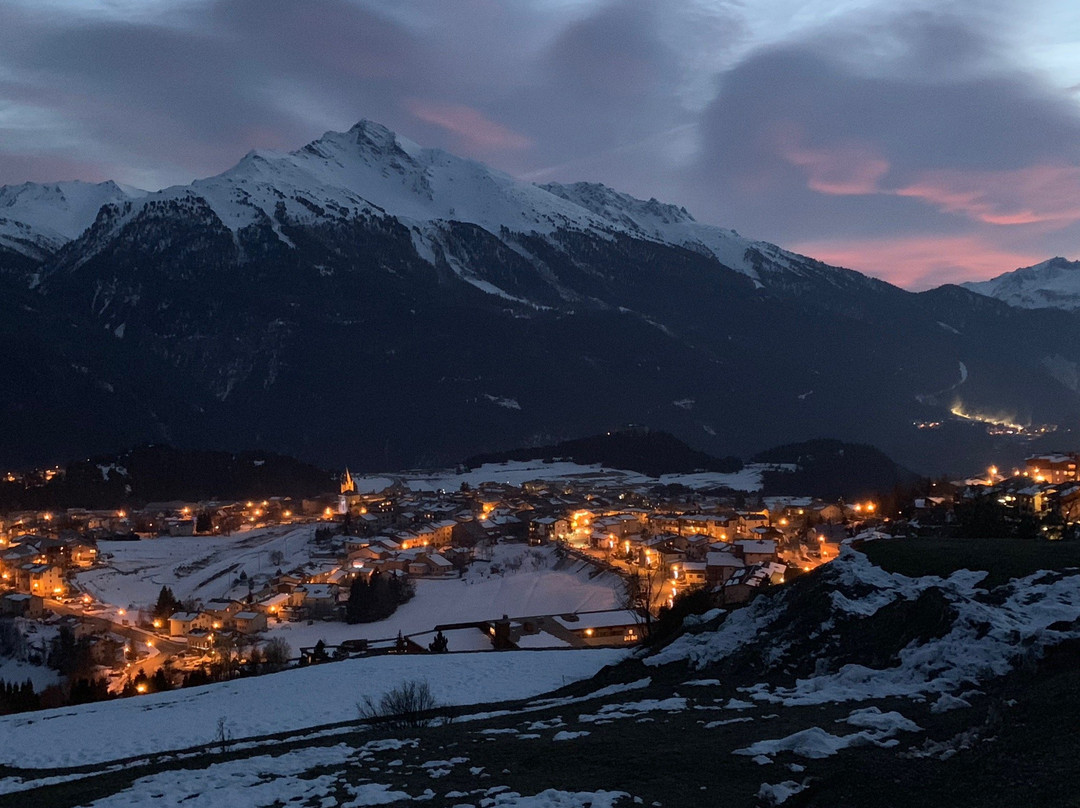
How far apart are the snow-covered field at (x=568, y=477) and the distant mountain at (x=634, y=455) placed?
8.53 ft

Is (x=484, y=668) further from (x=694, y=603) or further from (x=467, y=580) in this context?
(x=467, y=580)

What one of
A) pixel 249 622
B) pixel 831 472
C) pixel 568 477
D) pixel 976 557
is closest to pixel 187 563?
pixel 249 622

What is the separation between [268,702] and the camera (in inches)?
818

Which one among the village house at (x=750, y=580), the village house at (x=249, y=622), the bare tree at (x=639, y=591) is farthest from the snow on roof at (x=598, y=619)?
the village house at (x=249, y=622)

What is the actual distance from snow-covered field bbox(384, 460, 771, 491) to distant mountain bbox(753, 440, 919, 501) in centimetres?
359

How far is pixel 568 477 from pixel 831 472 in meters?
35.4

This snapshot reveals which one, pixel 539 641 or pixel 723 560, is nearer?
pixel 539 641

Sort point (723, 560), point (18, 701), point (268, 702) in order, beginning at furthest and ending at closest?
point (723, 560) → point (18, 701) → point (268, 702)

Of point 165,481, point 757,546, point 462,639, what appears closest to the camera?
point 462,639

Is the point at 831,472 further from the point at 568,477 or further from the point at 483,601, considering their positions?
the point at 483,601

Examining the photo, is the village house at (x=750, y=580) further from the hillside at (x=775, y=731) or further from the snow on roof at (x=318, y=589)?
the snow on roof at (x=318, y=589)

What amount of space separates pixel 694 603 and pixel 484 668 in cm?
596

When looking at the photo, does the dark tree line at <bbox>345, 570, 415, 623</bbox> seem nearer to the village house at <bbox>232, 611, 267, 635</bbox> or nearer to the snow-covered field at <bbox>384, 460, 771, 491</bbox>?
the village house at <bbox>232, 611, 267, 635</bbox>

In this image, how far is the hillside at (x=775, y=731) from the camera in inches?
336
